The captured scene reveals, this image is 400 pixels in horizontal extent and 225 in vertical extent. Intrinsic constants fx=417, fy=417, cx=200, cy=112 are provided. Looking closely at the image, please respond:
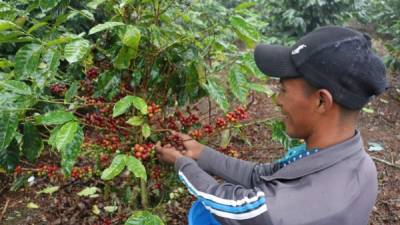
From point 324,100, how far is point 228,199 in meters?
0.46

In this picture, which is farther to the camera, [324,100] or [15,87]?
[15,87]

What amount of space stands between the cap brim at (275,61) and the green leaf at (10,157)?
112 cm

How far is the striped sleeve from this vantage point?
1.29 metres

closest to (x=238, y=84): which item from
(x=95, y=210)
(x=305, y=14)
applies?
(x=95, y=210)

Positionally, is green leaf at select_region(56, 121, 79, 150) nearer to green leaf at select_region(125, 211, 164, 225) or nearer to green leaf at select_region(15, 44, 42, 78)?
green leaf at select_region(15, 44, 42, 78)

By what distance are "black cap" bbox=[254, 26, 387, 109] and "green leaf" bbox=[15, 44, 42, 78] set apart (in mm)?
915

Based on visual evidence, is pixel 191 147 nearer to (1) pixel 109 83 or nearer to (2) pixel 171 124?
(2) pixel 171 124

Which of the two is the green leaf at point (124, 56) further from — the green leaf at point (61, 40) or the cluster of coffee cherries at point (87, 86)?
the cluster of coffee cherries at point (87, 86)

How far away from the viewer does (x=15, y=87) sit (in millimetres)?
1501

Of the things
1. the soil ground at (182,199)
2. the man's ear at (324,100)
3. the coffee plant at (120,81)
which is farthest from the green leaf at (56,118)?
the soil ground at (182,199)

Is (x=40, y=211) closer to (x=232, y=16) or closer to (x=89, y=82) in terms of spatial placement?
(x=89, y=82)

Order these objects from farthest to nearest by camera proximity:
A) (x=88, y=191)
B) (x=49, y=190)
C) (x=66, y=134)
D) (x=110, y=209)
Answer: (x=49, y=190), (x=88, y=191), (x=110, y=209), (x=66, y=134)

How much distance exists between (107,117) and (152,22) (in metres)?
0.45

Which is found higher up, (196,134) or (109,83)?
(109,83)
